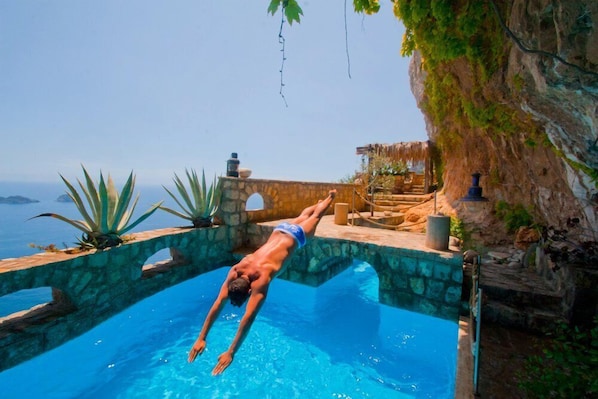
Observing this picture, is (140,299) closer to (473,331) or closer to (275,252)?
(275,252)

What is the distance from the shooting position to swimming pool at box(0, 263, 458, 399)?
3.78 meters

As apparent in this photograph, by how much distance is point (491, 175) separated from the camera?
29.2ft

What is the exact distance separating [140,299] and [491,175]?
11.0 m

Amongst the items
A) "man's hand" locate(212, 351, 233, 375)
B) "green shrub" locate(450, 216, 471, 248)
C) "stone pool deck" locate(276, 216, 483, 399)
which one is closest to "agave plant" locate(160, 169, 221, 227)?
"stone pool deck" locate(276, 216, 483, 399)

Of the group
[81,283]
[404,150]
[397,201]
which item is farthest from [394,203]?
[81,283]

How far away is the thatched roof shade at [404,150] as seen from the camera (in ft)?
47.2

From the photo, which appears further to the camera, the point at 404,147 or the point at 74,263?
the point at 404,147

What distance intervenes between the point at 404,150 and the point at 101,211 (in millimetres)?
14244

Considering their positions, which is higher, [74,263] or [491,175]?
[491,175]

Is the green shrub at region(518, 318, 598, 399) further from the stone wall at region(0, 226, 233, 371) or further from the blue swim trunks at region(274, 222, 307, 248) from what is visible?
the stone wall at region(0, 226, 233, 371)

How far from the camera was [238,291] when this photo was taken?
3016mm

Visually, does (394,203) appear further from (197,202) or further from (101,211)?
(101,211)

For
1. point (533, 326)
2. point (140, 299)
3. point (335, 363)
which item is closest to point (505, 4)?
point (533, 326)

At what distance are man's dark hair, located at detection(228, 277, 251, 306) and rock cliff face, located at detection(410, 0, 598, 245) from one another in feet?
12.3
